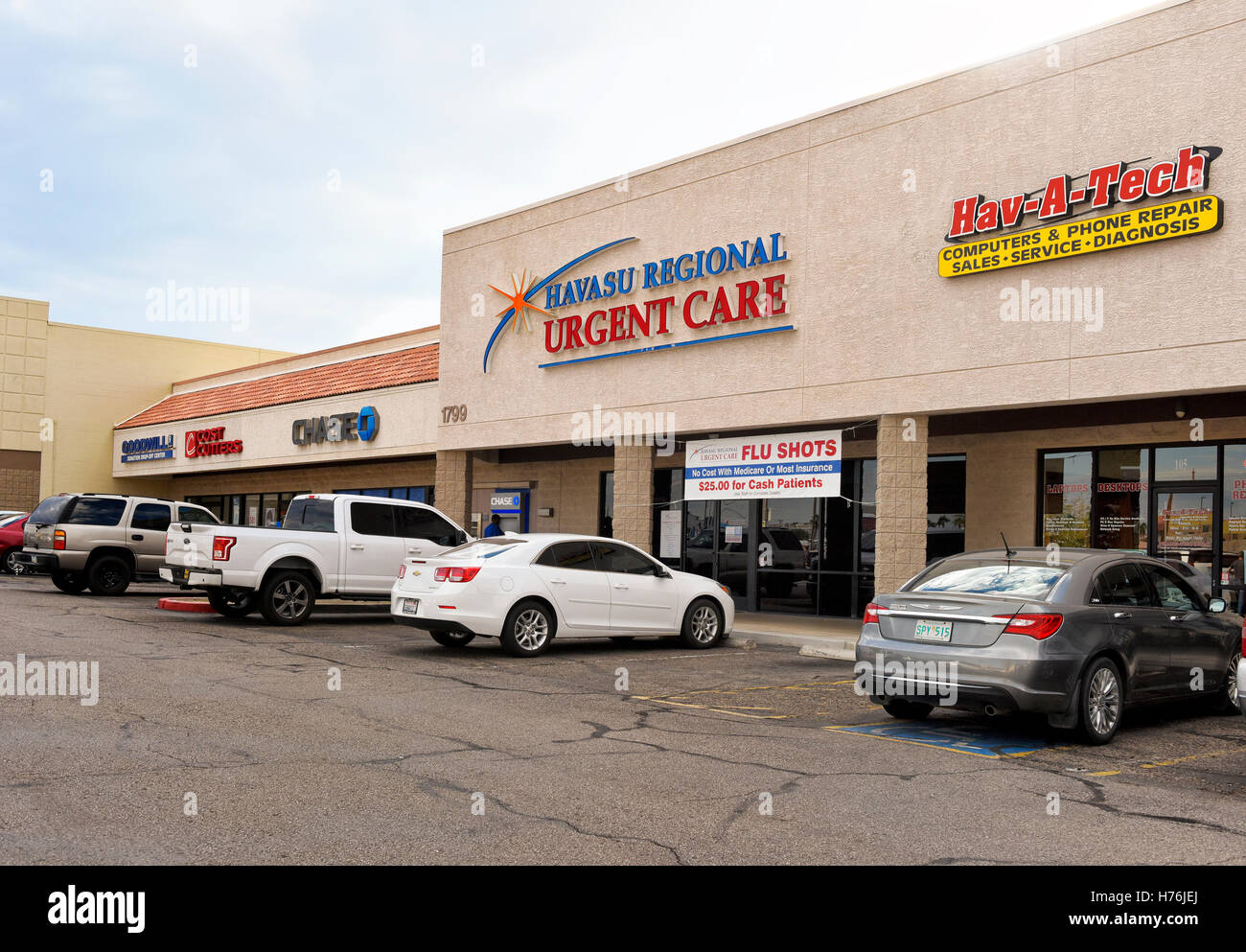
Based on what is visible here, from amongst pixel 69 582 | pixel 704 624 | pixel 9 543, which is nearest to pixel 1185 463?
pixel 704 624

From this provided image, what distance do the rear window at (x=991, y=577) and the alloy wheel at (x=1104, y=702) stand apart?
0.82 metres

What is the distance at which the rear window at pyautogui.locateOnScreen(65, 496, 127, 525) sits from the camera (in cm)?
2242

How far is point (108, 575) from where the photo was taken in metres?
22.7

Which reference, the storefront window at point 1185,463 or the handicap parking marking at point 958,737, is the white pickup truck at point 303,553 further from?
the storefront window at point 1185,463

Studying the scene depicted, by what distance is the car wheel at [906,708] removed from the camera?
10210 millimetres

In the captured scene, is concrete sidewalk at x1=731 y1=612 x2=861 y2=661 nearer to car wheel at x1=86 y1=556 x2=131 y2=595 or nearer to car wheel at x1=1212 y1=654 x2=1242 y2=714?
car wheel at x1=1212 y1=654 x2=1242 y2=714

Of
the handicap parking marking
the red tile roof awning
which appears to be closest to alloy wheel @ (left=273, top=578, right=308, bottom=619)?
the handicap parking marking

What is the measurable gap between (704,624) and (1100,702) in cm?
740

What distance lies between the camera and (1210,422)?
53.8 feet

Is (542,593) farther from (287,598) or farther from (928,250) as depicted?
(928,250)

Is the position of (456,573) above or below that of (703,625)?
above

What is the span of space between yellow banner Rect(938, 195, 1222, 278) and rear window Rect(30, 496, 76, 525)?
55.9ft

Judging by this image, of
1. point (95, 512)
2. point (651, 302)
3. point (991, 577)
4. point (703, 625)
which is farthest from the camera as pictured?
point (95, 512)
